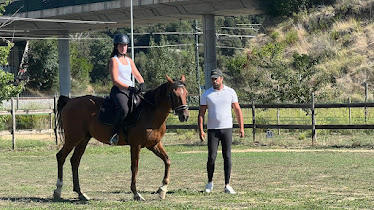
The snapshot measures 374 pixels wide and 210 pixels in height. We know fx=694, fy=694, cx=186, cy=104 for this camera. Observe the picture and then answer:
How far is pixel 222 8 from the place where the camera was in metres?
47.2

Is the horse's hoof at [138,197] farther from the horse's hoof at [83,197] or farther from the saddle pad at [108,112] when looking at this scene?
the saddle pad at [108,112]

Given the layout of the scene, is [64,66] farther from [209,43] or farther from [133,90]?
[133,90]

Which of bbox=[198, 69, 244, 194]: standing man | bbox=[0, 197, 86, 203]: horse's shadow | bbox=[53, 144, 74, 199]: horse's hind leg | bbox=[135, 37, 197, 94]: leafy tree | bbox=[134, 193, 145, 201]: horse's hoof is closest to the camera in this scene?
bbox=[134, 193, 145, 201]: horse's hoof

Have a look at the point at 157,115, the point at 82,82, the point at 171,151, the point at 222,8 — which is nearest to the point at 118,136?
the point at 157,115

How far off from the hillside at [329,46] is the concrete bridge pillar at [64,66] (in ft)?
73.0

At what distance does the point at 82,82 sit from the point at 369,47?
47.8 meters

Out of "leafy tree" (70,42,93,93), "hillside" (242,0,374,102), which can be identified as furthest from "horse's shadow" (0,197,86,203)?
"leafy tree" (70,42,93,93)

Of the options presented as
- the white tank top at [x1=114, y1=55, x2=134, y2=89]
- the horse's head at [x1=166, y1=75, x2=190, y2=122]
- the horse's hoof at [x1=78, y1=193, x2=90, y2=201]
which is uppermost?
the white tank top at [x1=114, y1=55, x2=134, y2=89]

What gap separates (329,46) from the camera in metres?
41.0

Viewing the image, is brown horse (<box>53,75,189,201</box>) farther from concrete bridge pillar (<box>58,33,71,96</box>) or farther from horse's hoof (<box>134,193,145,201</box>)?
concrete bridge pillar (<box>58,33,71,96</box>)

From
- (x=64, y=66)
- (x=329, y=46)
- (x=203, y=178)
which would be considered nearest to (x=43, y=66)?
(x=64, y=66)

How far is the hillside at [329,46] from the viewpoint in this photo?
115 ft

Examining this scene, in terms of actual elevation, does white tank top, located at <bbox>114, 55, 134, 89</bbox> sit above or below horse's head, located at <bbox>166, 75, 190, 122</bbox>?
above

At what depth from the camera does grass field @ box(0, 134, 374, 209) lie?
11281 millimetres
